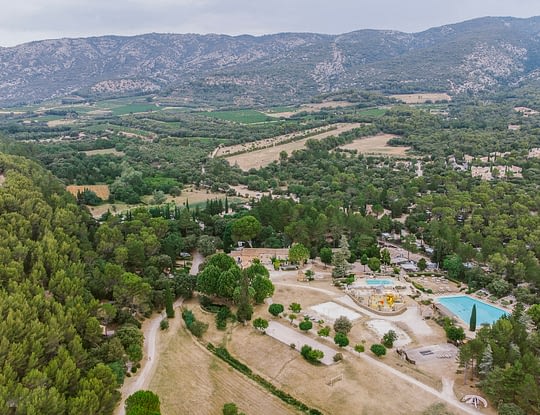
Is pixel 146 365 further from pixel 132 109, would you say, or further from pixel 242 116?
pixel 132 109

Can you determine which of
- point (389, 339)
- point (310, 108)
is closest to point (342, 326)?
point (389, 339)

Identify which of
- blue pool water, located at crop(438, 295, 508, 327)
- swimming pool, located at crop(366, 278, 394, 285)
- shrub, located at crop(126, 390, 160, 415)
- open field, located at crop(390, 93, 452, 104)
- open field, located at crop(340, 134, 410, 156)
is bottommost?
blue pool water, located at crop(438, 295, 508, 327)

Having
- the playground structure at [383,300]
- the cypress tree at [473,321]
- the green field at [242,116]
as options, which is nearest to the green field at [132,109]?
the green field at [242,116]

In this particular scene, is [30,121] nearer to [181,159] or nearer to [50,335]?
[181,159]

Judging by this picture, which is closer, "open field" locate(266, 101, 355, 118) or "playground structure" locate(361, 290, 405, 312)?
"playground structure" locate(361, 290, 405, 312)

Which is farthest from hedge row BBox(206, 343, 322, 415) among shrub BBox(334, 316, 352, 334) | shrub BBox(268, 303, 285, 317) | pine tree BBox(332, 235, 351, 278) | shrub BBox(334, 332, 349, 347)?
pine tree BBox(332, 235, 351, 278)

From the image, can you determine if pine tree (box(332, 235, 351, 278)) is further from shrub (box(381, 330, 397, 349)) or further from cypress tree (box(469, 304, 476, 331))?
cypress tree (box(469, 304, 476, 331))

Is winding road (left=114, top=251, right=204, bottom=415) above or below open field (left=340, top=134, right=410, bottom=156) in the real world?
below
